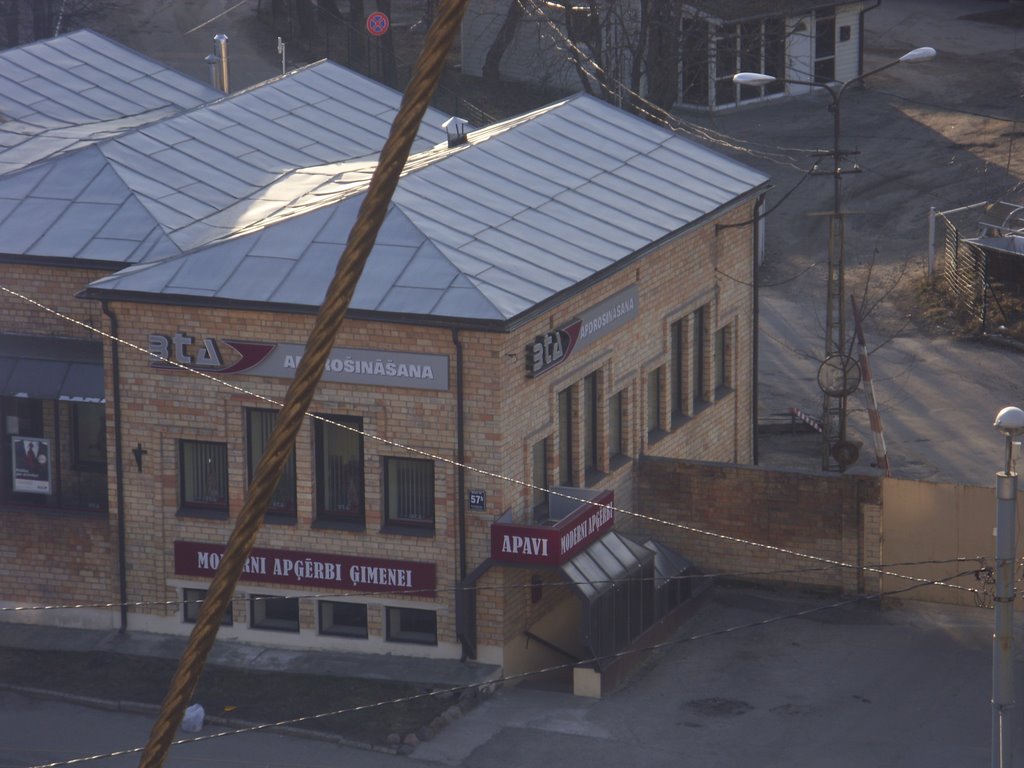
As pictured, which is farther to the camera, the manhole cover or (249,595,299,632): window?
(249,595,299,632): window

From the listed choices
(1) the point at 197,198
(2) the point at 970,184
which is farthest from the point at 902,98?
(1) the point at 197,198

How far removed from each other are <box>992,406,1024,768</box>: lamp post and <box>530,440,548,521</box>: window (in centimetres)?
916

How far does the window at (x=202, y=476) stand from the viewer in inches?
926

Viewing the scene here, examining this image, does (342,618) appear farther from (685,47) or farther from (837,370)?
(685,47)

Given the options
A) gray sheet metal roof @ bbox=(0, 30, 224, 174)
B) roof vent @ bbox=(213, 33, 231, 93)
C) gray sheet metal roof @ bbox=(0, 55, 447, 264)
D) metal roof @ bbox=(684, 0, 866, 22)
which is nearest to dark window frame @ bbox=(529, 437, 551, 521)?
gray sheet metal roof @ bbox=(0, 55, 447, 264)

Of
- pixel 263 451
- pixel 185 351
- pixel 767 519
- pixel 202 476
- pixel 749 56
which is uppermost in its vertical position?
pixel 749 56

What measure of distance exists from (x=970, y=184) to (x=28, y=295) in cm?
3003

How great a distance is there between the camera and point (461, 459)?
22.1 m

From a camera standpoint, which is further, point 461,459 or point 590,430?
point 590,430

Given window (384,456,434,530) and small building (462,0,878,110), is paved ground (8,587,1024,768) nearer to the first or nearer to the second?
window (384,456,434,530)

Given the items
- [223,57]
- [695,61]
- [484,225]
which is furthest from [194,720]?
[695,61]

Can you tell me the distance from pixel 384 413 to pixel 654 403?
6.44m

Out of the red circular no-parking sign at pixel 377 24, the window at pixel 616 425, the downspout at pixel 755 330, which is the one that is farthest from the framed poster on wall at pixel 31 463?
the red circular no-parking sign at pixel 377 24

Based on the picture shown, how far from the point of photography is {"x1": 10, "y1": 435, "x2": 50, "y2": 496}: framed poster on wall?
24375 millimetres
